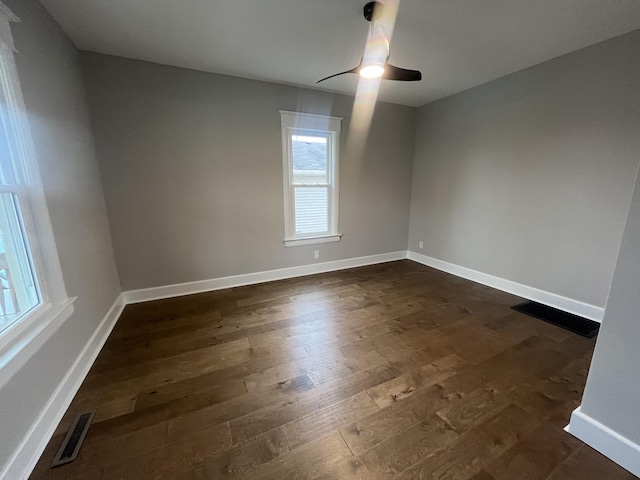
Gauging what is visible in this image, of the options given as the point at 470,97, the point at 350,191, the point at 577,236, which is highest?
the point at 470,97

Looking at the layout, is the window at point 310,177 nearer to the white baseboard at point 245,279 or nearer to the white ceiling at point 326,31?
the white baseboard at point 245,279

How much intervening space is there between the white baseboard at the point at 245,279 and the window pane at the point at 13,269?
5.03 ft

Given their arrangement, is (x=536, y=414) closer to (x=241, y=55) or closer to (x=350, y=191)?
(x=350, y=191)

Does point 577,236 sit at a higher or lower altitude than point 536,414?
higher

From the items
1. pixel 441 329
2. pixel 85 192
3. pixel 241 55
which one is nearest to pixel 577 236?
pixel 441 329

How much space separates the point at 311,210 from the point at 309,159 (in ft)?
2.36

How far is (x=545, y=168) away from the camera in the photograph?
278cm

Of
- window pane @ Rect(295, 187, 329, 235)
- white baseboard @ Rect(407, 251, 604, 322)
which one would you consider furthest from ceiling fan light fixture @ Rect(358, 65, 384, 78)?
white baseboard @ Rect(407, 251, 604, 322)

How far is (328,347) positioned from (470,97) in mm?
3609

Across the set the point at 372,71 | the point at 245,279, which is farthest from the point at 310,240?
the point at 372,71

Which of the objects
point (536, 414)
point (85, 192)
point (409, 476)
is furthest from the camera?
point (85, 192)

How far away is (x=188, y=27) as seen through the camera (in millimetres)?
2080

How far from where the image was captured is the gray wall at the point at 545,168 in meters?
2.29

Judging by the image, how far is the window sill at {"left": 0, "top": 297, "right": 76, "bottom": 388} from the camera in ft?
3.80
